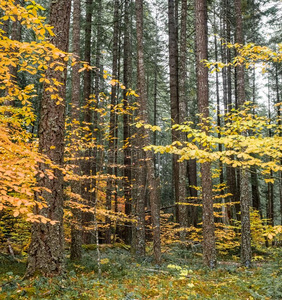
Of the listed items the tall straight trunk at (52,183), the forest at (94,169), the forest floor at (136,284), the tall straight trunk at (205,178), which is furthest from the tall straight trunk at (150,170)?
the tall straight trunk at (52,183)

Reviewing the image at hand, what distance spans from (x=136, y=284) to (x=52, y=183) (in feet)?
12.0

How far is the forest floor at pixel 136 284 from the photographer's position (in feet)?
15.7

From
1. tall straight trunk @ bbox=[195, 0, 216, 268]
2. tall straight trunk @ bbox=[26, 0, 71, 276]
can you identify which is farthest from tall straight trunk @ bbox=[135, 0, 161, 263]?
tall straight trunk @ bbox=[26, 0, 71, 276]

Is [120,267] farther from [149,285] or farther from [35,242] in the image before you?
[35,242]

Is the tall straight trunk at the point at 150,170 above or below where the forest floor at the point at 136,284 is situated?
above

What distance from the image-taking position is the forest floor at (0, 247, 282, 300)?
4.79m

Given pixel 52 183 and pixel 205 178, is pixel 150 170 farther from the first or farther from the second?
pixel 52 183

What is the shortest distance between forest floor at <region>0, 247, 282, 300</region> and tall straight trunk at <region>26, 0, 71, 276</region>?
1.09 feet

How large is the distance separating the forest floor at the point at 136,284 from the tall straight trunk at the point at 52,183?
1.09 ft

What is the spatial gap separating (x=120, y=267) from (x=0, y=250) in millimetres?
5456

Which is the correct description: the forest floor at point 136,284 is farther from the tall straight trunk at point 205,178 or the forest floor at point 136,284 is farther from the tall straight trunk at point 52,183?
the tall straight trunk at point 205,178

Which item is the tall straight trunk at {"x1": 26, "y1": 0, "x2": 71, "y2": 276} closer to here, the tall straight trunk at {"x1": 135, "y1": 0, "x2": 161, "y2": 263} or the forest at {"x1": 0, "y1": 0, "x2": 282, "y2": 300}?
the forest at {"x1": 0, "y1": 0, "x2": 282, "y2": 300}

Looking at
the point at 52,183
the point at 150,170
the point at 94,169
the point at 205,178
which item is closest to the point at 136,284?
A: the point at 52,183

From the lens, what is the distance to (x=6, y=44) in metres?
3.74
